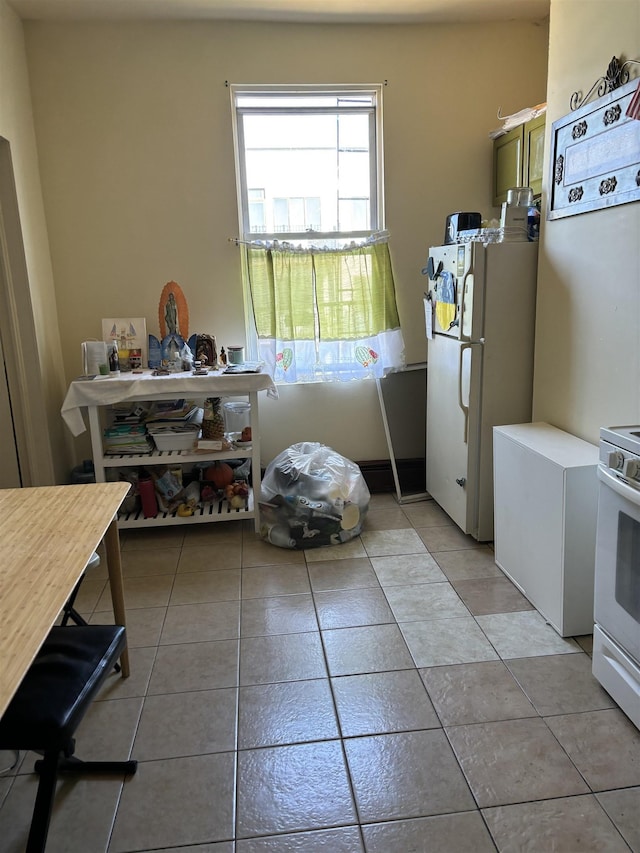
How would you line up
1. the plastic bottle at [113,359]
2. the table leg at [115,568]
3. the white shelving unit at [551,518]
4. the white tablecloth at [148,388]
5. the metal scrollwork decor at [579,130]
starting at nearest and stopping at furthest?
the table leg at [115,568], the white shelving unit at [551,518], the metal scrollwork decor at [579,130], the white tablecloth at [148,388], the plastic bottle at [113,359]

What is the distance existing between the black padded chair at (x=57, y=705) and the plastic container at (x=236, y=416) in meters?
1.96

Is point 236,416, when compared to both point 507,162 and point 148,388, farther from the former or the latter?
point 507,162

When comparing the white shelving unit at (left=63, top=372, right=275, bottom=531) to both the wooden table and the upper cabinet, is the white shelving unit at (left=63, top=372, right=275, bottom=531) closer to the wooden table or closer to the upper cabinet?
the wooden table

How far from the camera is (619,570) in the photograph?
1.84 m

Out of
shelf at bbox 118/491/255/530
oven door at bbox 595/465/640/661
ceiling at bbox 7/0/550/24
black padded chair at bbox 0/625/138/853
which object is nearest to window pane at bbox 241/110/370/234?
ceiling at bbox 7/0/550/24

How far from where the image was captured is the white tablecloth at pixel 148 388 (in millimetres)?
3064

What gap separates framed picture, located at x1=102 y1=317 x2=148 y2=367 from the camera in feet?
11.4

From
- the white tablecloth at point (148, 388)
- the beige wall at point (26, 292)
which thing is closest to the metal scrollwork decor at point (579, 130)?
the white tablecloth at point (148, 388)

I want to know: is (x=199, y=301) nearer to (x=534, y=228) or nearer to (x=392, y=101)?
(x=392, y=101)

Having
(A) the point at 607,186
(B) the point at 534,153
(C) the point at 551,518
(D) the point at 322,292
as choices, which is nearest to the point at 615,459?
(C) the point at 551,518

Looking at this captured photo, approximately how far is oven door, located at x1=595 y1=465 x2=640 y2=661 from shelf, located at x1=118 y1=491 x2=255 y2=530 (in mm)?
1874

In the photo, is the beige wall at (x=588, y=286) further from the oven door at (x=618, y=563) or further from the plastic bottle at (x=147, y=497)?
the plastic bottle at (x=147, y=497)

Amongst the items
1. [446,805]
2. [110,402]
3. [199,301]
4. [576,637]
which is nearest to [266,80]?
[199,301]

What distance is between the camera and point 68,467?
3547mm
